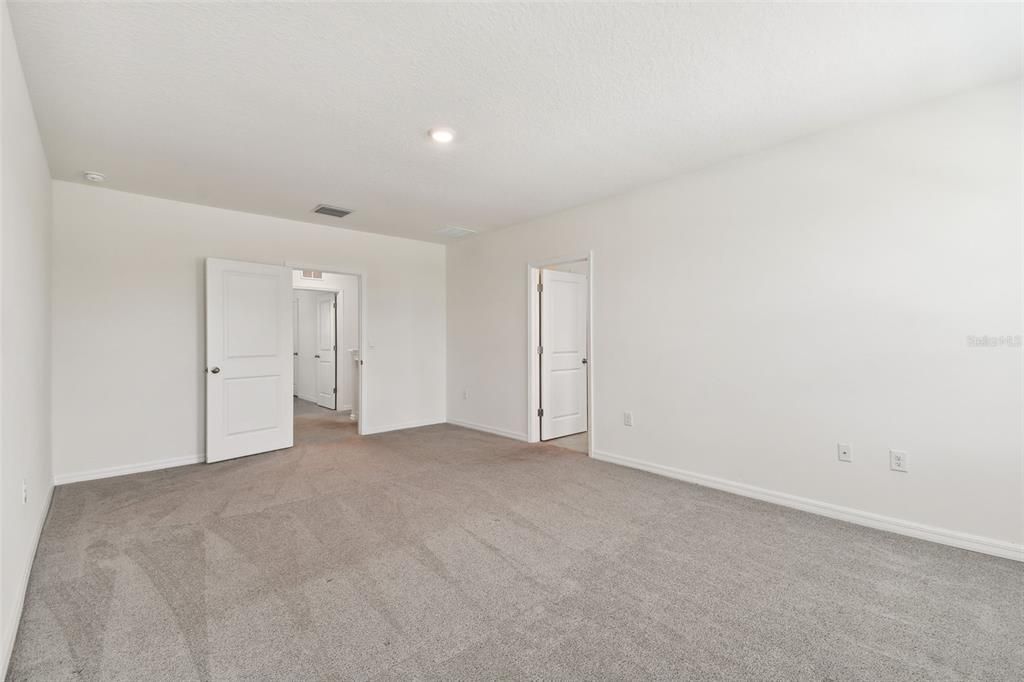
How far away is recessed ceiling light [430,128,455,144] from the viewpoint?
2875mm

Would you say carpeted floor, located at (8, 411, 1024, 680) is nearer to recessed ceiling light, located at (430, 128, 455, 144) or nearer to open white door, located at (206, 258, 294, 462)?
open white door, located at (206, 258, 294, 462)

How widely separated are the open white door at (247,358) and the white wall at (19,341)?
4.29 ft

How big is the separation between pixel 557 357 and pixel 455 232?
76.6 inches

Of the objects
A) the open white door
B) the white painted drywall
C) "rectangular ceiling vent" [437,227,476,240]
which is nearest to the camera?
the open white door

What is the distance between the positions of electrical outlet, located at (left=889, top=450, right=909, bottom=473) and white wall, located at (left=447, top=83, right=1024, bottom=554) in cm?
4

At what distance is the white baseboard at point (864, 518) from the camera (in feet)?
7.97

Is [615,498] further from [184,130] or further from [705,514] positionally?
[184,130]

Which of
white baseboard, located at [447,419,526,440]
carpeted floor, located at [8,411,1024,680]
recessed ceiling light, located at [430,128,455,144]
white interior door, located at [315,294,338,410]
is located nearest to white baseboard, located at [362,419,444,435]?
white baseboard, located at [447,419,526,440]

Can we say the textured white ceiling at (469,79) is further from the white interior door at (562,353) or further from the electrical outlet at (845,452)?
the electrical outlet at (845,452)

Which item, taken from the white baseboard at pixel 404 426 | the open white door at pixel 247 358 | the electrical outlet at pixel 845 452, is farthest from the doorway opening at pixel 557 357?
the open white door at pixel 247 358

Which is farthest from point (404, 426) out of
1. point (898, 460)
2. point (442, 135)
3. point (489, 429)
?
point (898, 460)

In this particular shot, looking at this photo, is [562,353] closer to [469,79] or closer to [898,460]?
[898,460]

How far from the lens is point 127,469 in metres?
4.00

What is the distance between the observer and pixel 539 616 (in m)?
1.94
